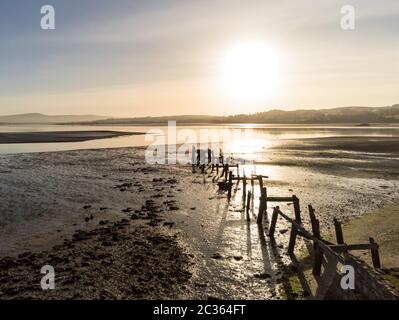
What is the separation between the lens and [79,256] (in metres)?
14.2

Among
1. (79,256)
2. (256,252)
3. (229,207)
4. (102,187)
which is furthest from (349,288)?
(102,187)

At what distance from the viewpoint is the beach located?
1195cm

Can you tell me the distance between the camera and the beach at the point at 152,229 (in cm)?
1195

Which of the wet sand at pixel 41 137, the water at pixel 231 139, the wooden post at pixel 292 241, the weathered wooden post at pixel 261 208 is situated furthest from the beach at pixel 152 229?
the wet sand at pixel 41 137

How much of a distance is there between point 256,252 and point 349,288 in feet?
19.7

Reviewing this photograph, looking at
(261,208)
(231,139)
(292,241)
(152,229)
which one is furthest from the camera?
(231,139)

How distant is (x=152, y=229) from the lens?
59.8 feet

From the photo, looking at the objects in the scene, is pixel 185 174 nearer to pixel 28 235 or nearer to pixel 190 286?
pixel 28 235

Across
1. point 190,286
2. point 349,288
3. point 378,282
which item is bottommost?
point 190,286

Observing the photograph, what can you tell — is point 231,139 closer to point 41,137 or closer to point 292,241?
point 41,137

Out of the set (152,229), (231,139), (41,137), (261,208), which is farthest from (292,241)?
(41,137)

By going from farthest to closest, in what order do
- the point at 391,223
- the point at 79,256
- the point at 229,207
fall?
the point at 229,207
the point at 391,223
the point at 79,256

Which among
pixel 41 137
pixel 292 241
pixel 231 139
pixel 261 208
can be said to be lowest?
pixel 292 241

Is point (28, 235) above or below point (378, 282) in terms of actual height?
below
